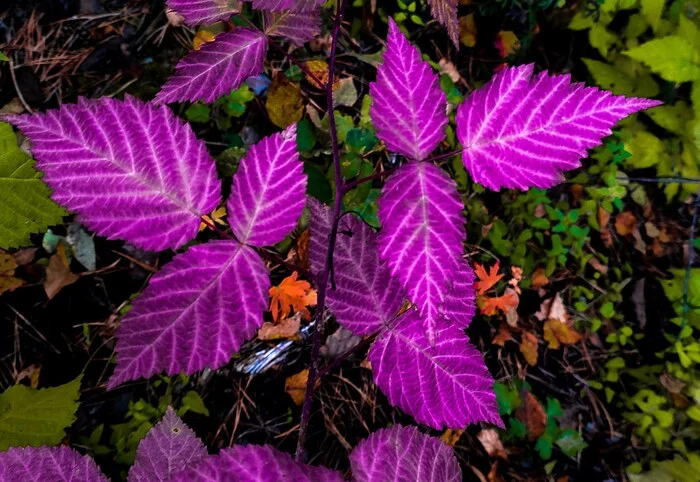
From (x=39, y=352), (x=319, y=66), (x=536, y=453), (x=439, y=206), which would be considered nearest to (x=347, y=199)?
(x=319, y=66)

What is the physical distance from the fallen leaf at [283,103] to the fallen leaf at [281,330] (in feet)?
2.47

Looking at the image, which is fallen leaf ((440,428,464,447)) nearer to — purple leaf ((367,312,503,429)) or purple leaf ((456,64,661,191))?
purple leaf ((367,312,503,429))

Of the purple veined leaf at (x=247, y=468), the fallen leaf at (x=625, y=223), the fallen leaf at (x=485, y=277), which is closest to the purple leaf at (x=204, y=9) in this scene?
the purple veined leaf at (x=247, y=468)

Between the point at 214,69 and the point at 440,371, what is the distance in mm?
735

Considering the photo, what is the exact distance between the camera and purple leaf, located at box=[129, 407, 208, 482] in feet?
3.22

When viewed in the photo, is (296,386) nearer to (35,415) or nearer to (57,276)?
(35,415)

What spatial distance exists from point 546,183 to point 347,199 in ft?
3.66

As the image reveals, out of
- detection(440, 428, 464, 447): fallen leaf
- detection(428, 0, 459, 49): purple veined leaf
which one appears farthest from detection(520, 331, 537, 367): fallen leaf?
detection(428, 0, 459, 49): purple veined leaf

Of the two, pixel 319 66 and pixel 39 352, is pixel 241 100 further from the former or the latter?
pixel 39 352

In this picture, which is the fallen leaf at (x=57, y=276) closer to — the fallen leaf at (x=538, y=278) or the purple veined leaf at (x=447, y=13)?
the purple veined leaf at (x=447, y=13)

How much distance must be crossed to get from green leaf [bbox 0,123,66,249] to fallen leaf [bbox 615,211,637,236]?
2.62m

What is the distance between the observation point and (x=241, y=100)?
1.89m

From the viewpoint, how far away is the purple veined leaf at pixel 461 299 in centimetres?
96

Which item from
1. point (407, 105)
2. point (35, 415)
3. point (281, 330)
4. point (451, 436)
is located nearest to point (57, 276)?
point (35, 415)
